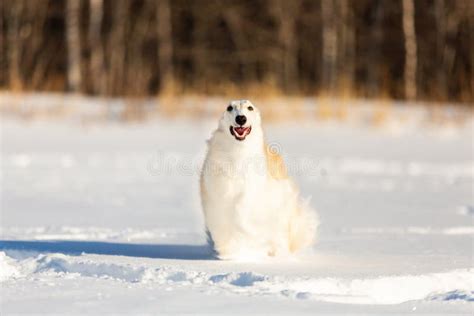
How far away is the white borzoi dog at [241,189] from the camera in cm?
542

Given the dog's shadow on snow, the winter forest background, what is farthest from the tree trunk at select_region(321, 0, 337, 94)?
the dog's shadow on snow

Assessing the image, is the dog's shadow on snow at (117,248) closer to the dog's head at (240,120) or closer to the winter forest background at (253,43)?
the dog's head at (240,120)

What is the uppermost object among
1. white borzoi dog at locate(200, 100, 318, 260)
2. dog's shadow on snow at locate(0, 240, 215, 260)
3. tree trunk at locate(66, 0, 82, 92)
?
tree trunk at locate(66, 0, 82, 92)

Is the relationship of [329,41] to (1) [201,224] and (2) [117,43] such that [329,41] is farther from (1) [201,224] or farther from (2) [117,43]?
(1) [201,224]

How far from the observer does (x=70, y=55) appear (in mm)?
22359

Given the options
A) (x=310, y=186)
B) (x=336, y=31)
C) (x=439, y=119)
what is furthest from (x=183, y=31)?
(x=310, y=186)

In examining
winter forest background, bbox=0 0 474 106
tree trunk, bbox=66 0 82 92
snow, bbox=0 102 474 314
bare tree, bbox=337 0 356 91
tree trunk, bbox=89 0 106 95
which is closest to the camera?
snow, bbox=0 102 474 314

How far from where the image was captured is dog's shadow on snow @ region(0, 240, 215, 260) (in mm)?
A: 5762

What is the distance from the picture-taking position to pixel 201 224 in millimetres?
7680

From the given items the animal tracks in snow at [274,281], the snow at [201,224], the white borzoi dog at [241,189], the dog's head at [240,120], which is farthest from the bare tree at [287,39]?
the animal tracks in snow at [274,281]

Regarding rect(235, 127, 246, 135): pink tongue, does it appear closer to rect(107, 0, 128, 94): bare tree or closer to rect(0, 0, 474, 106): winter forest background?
rect(0, 0, 474, 106): winter forest background

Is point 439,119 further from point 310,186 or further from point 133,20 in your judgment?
point 133,20

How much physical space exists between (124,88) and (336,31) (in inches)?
332

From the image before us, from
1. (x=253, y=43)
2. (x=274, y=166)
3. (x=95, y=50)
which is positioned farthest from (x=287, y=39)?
(x=274, y=166)
